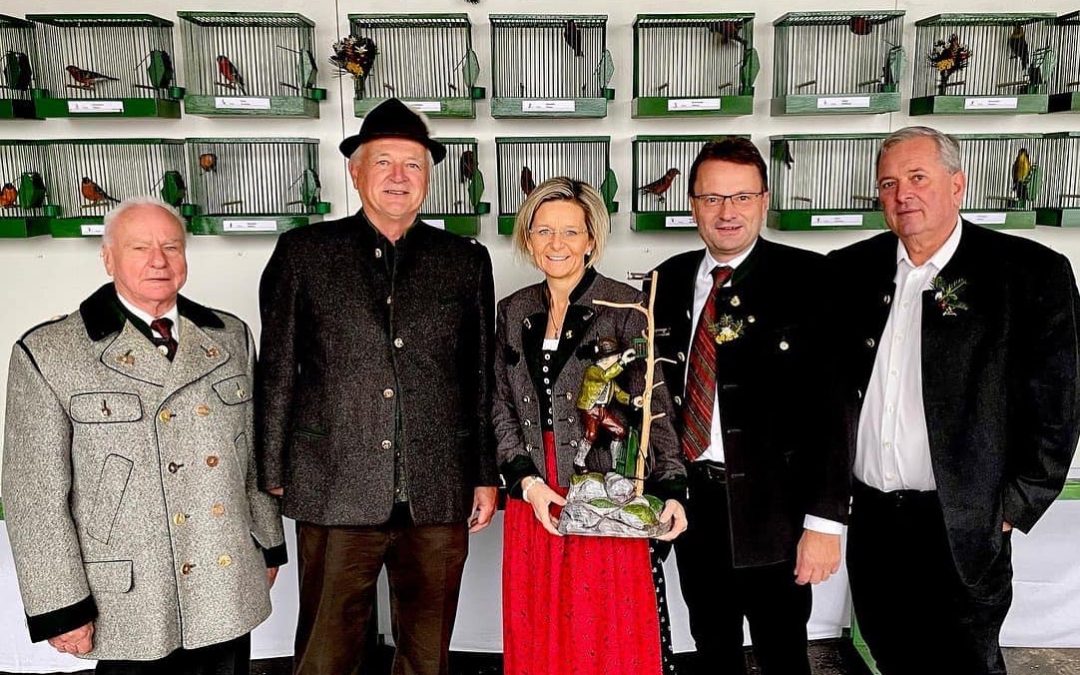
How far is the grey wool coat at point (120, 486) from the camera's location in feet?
4.98

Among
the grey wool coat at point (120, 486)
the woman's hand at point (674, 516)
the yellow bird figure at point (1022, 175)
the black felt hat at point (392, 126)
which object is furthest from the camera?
the yellow bird figure at point (1022, 175)

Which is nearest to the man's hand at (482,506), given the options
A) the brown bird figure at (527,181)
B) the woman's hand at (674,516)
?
the woman's hand at (674,516)

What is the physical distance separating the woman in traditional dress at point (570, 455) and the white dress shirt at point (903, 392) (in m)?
0.48

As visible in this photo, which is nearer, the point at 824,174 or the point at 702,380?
the point at 702,380

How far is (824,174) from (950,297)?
0.98 meters

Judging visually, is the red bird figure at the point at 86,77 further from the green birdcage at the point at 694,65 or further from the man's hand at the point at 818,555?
the man's hand at the point at 818,555

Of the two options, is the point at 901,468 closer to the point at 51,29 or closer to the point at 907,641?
the point at 907,641

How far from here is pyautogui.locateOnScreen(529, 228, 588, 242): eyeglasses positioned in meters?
1.72

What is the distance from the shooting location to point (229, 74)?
2.41 m

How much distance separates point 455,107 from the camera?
7.84 feet

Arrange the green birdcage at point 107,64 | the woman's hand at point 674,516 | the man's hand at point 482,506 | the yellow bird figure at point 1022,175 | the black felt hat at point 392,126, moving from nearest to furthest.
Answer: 1. the woman's hand at point 674,516
2. the black felt hat at point 392,126
3. the man's hand at point 482,506
4. the green birdcage at point 107,64
5. the yellow bird figure at point 1022,175

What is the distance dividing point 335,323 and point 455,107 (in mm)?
918

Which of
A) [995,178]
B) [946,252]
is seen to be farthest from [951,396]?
[995,178]

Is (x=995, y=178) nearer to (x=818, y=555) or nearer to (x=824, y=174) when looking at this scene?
(x=824, y=174)
